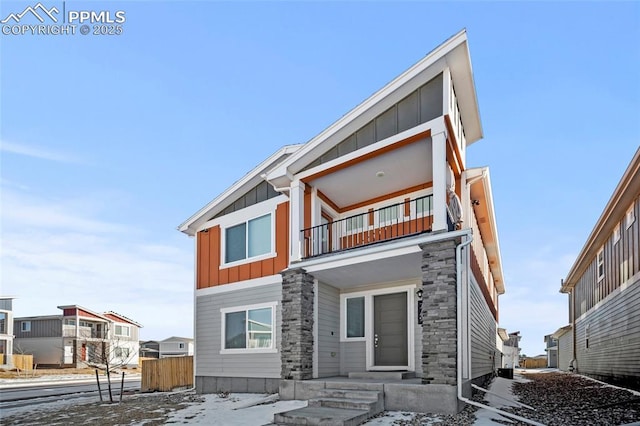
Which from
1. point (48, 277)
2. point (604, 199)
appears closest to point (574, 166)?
point (604, 199)

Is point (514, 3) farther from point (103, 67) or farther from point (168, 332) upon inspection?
point (168, 332)

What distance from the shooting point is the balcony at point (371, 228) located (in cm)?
1102

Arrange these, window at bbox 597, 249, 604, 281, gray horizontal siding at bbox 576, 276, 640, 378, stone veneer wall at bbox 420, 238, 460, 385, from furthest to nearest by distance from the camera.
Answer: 1. window at bbox 597, 249, 604, 281
2. gray horizontal siding at bbox 576, 276, 640, 378
3. stone veneer wall at bbox 420, 238, 460, 385

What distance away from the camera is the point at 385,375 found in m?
9.93

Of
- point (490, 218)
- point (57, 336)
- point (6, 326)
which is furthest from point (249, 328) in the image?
point (6, 326)

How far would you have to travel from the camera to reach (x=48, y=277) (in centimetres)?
1702

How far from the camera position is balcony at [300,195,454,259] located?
1102 centimetres

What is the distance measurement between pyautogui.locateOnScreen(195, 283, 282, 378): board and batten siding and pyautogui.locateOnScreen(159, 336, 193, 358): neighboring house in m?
33.5

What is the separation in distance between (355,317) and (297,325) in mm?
2017

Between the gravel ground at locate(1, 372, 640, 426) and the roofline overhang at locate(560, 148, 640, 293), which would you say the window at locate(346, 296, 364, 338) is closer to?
the gravel ground at locate(1, 372, 640, 426)

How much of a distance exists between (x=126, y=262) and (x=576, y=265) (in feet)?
64.0

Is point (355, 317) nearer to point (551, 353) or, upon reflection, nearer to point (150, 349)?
point (551, 353)

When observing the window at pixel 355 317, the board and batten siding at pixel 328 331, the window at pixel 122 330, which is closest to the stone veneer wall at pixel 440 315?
the board and batten siding at pixel 328 331

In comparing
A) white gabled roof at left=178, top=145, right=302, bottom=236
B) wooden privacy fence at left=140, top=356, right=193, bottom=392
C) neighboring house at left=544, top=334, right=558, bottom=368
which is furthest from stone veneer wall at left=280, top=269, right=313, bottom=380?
neighboring house at left=544, top=334, right=558, bottom=368
